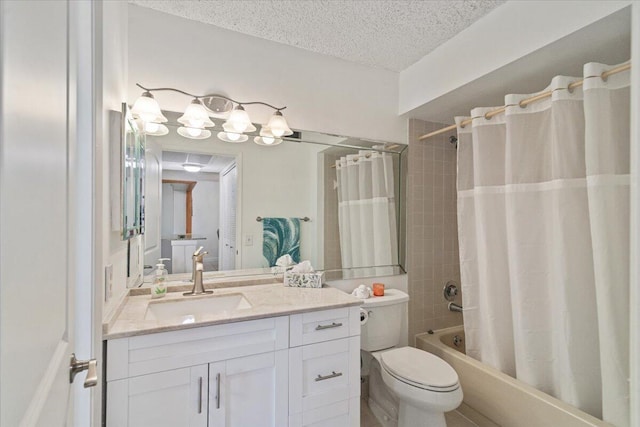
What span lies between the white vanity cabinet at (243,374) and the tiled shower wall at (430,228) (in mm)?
1014

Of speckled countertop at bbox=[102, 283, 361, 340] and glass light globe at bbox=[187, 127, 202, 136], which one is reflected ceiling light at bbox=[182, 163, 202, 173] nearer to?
glass light globe at bbox=[187, 127, 202, 136]

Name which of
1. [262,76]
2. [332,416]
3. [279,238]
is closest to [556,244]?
[332,416]

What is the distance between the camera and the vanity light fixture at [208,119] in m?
1.47

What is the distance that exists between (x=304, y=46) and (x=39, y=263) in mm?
1898

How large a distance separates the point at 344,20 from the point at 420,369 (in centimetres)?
204

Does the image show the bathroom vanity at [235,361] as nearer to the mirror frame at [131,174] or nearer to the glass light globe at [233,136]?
the mirror frame at [131,174]

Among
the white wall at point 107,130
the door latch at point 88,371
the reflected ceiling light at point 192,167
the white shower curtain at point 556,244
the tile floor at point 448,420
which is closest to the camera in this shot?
the door latch at point 88,371

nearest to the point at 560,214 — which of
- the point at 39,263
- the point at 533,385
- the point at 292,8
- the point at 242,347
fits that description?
the point at 533,385

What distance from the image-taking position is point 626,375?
48.2 inches

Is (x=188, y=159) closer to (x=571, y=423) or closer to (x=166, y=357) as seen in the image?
(x=166, y=357)

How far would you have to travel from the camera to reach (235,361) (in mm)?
1208

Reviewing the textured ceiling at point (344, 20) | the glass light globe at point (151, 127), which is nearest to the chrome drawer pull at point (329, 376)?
the glass light globe at point (151, 127)

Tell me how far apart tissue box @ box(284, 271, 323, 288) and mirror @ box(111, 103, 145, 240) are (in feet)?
2.78
